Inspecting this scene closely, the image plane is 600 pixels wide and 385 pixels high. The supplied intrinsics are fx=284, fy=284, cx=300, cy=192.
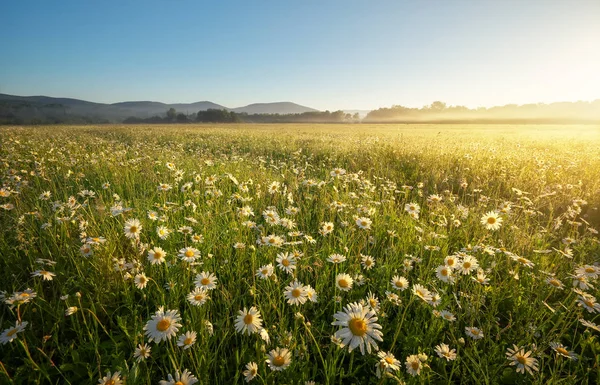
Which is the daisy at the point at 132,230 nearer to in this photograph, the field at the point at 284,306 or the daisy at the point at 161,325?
the field at the point at 284,306

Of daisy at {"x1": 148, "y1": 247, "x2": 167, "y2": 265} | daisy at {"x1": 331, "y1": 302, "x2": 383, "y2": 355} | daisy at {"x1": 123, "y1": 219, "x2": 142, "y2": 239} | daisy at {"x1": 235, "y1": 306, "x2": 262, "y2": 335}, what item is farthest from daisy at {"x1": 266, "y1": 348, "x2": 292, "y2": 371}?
daisy at {"x1": 123, "y1": 219, "x2": 142, "y2": 239}

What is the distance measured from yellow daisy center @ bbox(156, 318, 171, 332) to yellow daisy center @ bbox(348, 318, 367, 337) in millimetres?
944

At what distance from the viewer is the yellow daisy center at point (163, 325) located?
1.48 m

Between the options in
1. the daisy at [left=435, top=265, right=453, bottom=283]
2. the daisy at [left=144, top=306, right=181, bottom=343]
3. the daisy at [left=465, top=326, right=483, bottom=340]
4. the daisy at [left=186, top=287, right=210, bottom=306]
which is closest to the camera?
the daisy at [left=144, top=306, right=181, bottom=343]

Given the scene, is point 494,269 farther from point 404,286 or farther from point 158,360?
point 158,360

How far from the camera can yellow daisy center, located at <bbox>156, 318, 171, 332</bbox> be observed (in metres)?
1.48

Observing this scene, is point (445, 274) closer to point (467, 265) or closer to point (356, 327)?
point (467, 265)

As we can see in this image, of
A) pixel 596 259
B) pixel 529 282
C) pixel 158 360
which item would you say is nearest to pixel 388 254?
pixel 529 282

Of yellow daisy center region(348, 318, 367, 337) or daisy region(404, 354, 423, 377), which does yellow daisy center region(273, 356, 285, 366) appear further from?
daisy region(404, 354, 423, 377)

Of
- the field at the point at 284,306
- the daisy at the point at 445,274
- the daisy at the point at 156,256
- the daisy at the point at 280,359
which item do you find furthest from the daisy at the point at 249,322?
the daisy at the point at 445,274

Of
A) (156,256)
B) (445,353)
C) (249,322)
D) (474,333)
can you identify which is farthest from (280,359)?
(474,333)

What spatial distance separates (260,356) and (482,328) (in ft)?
5.30

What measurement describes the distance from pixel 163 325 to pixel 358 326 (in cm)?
101

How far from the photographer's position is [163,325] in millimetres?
1487
